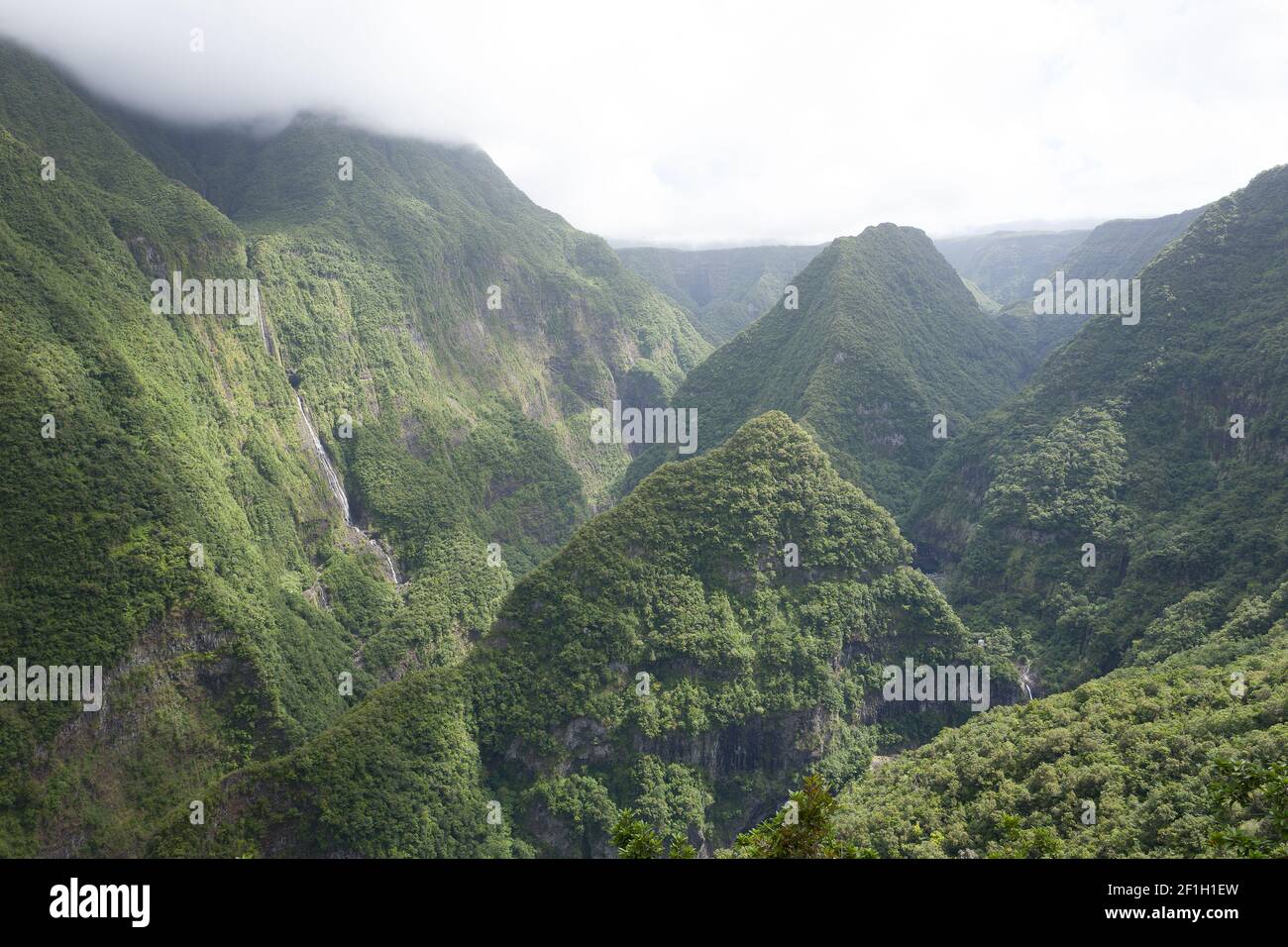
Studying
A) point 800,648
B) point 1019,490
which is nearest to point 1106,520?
point 1019,490

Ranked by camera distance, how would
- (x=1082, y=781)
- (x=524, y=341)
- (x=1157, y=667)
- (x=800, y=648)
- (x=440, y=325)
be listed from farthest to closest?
(x=524, y=341)
(x=440, y=325)
(x=800, y=648)
(x=1157, y=667)
(x=1082, y=781)

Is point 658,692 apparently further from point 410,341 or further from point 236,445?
point 410,341

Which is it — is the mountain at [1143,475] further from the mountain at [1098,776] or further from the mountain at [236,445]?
the mountain at [236,445]

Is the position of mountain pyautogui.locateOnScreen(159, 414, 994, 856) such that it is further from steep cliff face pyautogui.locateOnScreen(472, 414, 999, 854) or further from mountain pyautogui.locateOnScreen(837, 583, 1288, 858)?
A: mountain pyautogui.locateOnScreen(837, 583, 1288, 858)

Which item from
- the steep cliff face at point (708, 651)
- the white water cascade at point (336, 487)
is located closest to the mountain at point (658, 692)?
the steep cliff face at point (708, 651)

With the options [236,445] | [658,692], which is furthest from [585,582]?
[236,445]

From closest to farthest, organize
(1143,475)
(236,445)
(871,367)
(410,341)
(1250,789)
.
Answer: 1. (1250,789)
2. (1143,475)
3. (236,445)
4. (871,367)
5. (410,341)

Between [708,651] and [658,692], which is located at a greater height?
[708,651]
